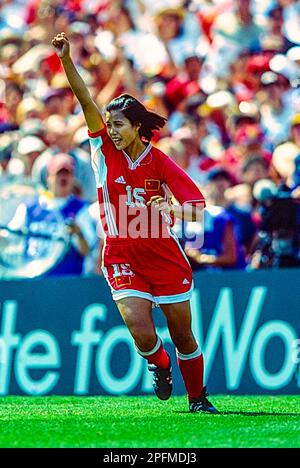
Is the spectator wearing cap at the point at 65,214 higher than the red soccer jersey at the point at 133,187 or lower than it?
higher

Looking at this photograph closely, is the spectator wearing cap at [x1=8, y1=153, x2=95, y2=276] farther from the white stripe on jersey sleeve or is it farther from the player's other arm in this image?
the player's other arm

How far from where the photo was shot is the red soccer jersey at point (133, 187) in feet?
27.7

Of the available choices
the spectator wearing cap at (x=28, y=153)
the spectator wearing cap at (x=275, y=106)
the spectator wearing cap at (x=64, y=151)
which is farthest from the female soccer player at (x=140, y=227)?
the spectator wearing cap at (x=28, y=153)

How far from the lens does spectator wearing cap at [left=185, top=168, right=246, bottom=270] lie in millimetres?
11688

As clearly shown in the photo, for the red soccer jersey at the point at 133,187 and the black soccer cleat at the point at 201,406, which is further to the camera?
the black soccer cleat at the point at 201,406

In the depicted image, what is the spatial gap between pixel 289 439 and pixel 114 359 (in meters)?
4.44

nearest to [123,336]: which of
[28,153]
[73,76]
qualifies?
[28,153]

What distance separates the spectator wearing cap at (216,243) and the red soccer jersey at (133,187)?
3126 millimetres

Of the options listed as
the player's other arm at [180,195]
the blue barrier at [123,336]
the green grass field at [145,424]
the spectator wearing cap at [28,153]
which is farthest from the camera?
the spectator wearing cap at [28,153]

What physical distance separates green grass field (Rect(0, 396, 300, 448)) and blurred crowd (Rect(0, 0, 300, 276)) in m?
2.37

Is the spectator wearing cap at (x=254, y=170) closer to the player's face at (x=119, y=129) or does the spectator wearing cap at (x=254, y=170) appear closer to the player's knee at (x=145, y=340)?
the player's face at (x=119, y=129)

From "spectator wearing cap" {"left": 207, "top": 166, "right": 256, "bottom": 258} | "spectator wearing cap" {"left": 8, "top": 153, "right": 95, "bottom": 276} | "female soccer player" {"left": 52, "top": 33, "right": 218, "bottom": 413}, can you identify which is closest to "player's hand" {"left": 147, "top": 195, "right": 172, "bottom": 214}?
"female soccer player" {"left": 52, "top": 33, "right": 218, "bottom": 413}

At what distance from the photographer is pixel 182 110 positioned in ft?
45.3

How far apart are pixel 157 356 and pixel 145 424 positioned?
80 centimetres
